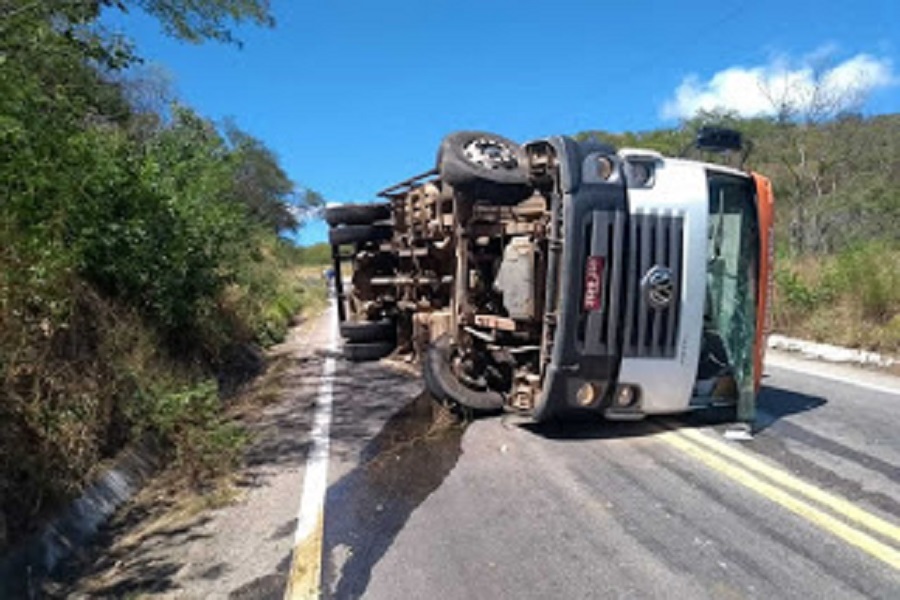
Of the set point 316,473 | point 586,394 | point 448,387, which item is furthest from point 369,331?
point 586,394

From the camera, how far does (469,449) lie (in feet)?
16.7

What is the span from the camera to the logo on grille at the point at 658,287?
4.80m

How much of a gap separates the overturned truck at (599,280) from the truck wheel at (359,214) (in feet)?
10.7

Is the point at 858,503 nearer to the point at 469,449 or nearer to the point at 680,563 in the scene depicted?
the point at 680,563

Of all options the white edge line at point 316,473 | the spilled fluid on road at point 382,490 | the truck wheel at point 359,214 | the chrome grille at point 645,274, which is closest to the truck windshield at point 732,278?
the chrome grille at point 645,274

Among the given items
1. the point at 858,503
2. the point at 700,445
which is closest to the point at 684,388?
the point at 700,445

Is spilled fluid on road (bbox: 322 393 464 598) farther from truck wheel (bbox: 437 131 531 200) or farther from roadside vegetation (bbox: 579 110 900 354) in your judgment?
roadside vegetation (bbox: 579 110 900 354)

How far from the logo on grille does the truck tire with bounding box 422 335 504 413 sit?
1719mm

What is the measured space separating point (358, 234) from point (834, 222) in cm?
1729

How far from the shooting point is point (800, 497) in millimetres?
3797

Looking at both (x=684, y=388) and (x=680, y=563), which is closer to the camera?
(x=680, y=563)

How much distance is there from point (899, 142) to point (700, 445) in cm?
3069

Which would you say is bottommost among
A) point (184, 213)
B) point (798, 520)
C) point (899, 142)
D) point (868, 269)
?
point (798, 520)

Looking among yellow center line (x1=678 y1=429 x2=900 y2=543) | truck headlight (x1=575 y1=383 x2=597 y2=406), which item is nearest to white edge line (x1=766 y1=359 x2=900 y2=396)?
yellow center line (x1=678 y1=429 x2=900 y2=543)
